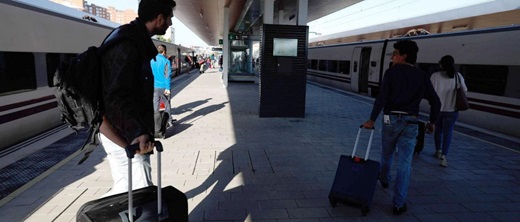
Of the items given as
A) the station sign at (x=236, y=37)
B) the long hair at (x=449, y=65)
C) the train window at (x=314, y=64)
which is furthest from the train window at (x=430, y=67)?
the station sign at (x=236, y=37)

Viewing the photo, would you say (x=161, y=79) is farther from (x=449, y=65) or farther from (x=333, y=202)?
(x=449, y=65)

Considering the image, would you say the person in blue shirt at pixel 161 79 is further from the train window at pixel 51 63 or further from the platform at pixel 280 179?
the train window at pixel 51 63

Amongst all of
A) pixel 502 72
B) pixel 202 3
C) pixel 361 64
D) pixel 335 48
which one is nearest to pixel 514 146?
pixel 502 72

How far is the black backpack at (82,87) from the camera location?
71.4 inches

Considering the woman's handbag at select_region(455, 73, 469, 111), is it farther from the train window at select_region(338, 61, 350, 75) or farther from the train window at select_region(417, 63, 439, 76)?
the train window at select_region(338, 61, 350, 75)

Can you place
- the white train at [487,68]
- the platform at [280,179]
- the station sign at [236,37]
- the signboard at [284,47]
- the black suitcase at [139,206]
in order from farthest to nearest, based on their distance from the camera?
the station sign at [236,37]
the signboard at [284,47]
the white train at [487,68]
the platform at [280,179]
the black suitcase at [139,206]

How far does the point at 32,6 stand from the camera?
625 cm

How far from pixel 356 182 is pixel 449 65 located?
2764 millimetres

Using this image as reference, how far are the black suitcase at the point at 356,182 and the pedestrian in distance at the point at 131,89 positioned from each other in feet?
6.78

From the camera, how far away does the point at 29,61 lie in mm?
6109

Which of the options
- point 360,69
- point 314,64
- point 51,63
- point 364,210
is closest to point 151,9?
point 364,210

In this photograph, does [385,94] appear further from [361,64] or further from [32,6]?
[361,64]

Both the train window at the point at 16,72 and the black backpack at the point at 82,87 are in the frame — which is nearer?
the black backpack at the point at 82,87

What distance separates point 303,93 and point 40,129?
6170 mm
